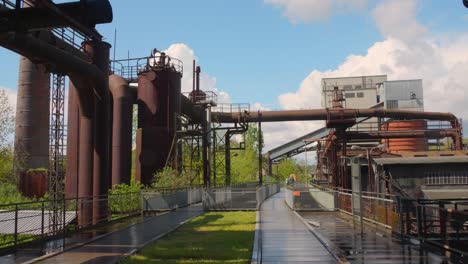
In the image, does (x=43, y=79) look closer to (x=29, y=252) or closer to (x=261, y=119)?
(x=261, y=119)

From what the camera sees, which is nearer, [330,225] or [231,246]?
[231,246]

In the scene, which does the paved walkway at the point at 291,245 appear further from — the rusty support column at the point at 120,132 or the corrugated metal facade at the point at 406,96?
the corrugated metal facade at the point at 406,96

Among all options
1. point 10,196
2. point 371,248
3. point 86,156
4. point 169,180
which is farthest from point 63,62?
point 10,196

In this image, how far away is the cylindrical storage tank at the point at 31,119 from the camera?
44.6 metres

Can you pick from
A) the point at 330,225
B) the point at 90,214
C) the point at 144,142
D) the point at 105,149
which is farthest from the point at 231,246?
the point at 144,142

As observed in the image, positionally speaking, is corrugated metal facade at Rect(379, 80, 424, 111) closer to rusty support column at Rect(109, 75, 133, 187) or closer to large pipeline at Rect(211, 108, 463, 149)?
large pipeline at Rect(211, 108, 463, 149)

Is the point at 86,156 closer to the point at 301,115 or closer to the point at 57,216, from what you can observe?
the point at 57,216

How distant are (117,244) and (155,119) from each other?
26715 millimetres

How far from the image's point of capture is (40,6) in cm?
1190

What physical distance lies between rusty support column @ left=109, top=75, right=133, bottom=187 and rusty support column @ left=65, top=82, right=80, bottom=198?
339cm

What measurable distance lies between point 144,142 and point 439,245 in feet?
99.7

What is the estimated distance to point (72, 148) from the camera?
31.0 metres

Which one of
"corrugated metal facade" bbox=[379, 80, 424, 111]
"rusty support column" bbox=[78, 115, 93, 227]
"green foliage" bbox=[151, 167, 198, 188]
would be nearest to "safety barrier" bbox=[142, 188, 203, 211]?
"green foliage" bbox=[151, 167, 198, 188]

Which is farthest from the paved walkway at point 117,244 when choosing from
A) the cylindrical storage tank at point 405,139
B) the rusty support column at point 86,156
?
the cylindrical storage tank at point 405,139
